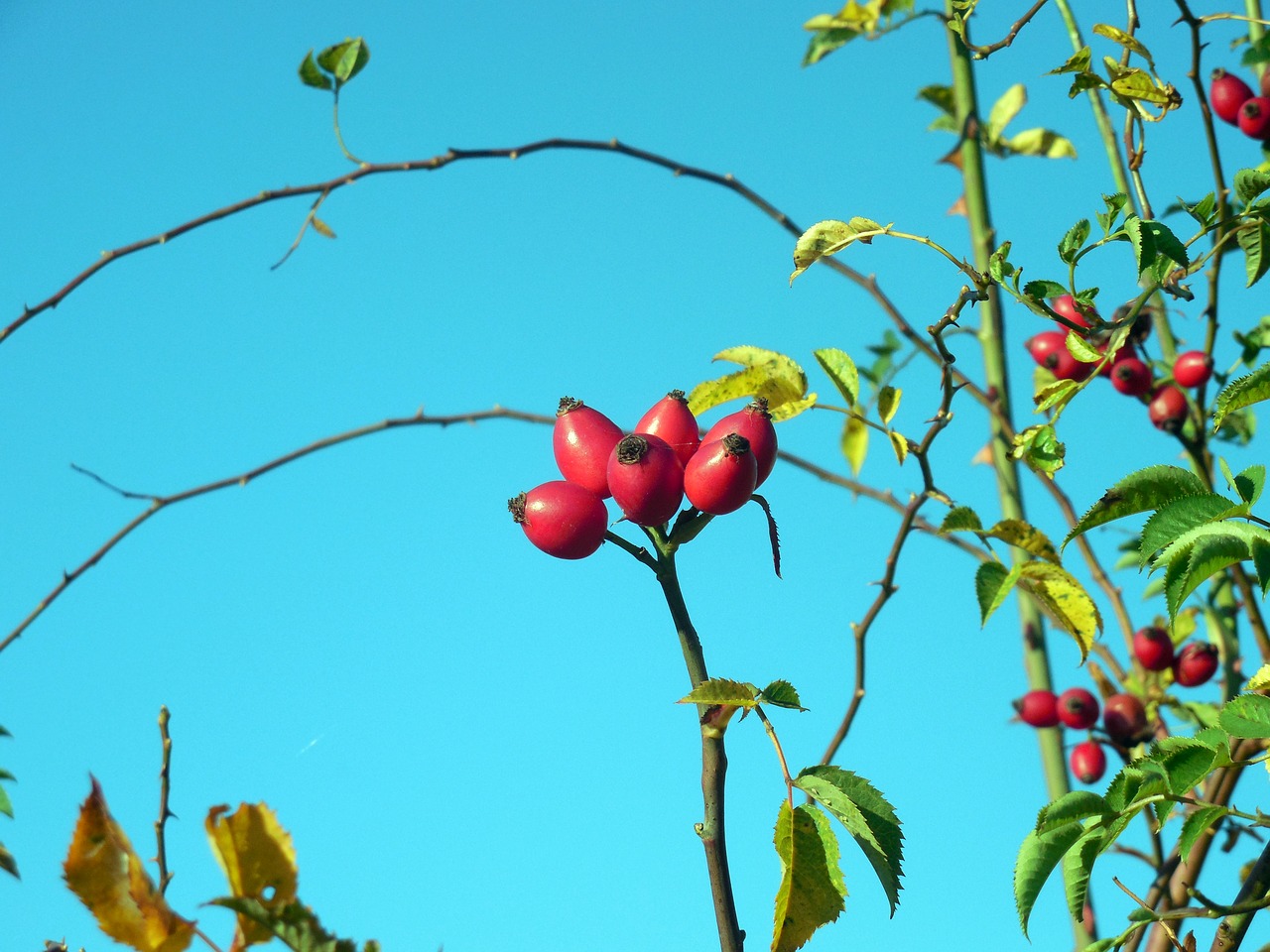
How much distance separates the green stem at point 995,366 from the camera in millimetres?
2961

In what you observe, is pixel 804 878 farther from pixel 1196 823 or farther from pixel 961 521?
pixel 961 521

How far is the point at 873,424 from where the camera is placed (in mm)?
1870

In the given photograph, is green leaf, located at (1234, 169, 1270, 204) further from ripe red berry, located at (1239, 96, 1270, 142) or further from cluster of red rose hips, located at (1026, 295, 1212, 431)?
ripe red berry, located at (1239, 96, 1270, 142)

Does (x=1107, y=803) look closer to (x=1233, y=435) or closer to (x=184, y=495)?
(x=184, y=495)

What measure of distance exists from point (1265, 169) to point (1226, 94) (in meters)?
1.47

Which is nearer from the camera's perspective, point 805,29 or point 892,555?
point 892,555

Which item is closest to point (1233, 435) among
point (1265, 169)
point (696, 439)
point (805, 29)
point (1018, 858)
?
point (805, 29)

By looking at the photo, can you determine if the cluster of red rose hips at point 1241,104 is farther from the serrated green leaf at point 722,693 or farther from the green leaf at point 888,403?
the serrated green leaf at point 722,693

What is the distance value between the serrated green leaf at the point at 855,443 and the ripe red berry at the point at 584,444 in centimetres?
211

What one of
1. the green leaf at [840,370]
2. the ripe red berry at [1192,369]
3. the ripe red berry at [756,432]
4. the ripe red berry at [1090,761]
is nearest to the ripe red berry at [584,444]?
the ripe red berry at [756,432]

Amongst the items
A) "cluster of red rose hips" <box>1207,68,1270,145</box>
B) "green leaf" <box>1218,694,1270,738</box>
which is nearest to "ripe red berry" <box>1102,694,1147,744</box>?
"cluster of red rose hips" <box>1207,68,1270,145</box>

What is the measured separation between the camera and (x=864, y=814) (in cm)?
123

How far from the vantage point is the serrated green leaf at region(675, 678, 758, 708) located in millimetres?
1119

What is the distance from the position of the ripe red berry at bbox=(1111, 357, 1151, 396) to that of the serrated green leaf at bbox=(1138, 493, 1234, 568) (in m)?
1.82
